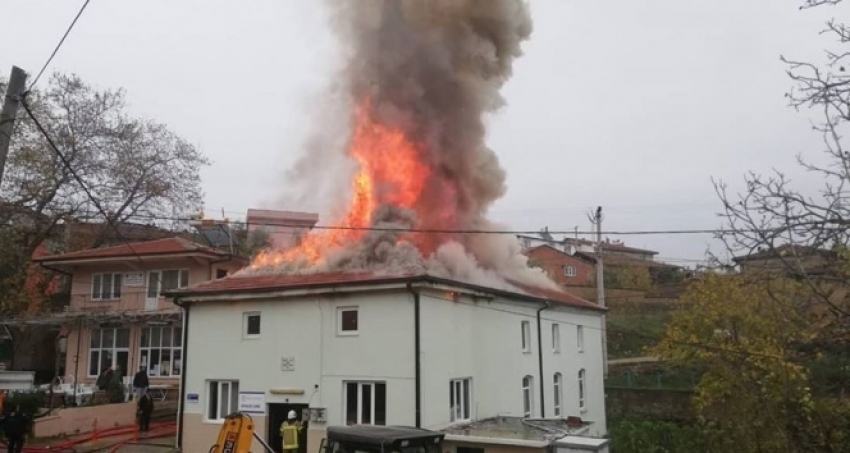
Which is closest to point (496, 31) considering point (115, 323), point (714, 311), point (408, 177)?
point (408, 177)

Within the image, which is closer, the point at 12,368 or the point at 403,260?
the point at 403,260

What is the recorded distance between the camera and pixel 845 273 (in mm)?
8039

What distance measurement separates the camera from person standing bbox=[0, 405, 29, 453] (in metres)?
17.3

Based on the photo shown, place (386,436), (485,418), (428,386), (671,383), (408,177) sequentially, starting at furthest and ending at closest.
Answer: (671,383), (408,177), (485,418), (428,386), (386,436)

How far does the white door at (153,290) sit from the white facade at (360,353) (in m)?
11.6

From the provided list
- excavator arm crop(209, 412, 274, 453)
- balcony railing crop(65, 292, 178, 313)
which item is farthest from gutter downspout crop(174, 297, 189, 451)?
balcony railing crop(65, 292, 178, 313)

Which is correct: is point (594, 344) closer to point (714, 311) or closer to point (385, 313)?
point (714, 311)

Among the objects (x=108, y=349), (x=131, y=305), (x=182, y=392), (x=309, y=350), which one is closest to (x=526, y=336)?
(x=309, y=350)

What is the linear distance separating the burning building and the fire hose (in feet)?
9.72

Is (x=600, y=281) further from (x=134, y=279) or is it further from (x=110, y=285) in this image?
(x=110, y=285)

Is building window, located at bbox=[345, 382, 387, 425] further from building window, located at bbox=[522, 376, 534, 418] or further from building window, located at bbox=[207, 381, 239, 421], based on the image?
building window, located at bbox=[522, 376, 534, 418]

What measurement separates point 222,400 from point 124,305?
544 inches

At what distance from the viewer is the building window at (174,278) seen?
98.9ft

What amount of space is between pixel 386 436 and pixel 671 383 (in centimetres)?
2901
